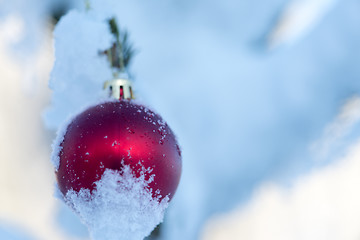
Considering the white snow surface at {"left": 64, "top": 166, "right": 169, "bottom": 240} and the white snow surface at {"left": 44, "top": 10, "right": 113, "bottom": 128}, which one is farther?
the white snow surface at {"left": 44, "top": 10, "right": 113, "bottom": 128}

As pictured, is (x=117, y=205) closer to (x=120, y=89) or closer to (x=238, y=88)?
(x=120, y=89)

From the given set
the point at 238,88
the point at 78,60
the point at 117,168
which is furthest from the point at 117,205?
the point at 238,88

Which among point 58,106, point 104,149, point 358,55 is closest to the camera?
point 104,149

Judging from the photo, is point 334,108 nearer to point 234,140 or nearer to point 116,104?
point 234,140

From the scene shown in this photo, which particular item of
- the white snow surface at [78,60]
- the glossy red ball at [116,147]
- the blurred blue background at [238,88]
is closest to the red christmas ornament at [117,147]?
the glossy red ball at [116,147]

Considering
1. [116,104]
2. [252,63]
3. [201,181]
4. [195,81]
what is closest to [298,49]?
[252,63]

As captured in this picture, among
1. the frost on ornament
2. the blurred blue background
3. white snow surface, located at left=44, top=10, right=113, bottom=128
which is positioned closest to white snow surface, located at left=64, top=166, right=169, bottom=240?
the frost on ornament

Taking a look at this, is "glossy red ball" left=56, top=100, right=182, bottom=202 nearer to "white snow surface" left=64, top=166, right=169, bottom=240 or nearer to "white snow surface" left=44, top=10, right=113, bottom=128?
"white snow surface" left=64, top=166, right=169, bottom=240

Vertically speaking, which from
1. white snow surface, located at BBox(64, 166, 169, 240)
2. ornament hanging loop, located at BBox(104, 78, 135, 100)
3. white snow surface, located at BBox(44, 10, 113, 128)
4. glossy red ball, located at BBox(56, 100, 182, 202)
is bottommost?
white snow surface, located at BBox(64, 166, 169, 240)

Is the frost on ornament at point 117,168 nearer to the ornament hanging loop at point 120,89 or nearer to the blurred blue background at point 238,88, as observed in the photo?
the ornament hanging loop at point 120,89
